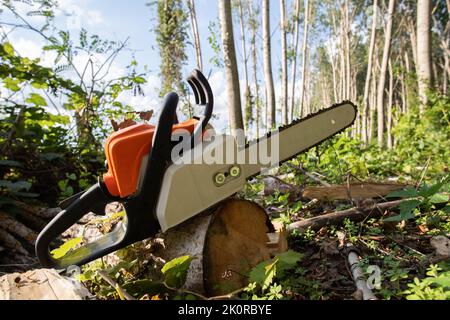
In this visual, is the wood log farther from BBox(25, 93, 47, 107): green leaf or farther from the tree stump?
BBox(25, 93, 47, 107): green leaf

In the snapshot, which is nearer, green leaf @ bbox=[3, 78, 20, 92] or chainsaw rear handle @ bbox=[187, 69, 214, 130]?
chainsaw rear handle @ bbox=[187, 69, 214, 130]

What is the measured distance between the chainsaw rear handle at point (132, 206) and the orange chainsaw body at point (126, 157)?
0.12 ft

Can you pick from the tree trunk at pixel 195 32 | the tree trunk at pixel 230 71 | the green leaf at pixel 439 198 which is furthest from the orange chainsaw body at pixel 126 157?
the tree trunk at pixel 195 32

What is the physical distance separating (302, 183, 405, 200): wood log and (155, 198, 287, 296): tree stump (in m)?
0.71

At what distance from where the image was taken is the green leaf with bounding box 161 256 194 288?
1.37 m

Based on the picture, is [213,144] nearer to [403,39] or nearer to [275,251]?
[275,251]

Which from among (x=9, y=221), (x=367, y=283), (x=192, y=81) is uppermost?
(x=192, y=81)

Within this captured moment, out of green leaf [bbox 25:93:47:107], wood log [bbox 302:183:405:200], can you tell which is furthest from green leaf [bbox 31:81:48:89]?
wood log [bbox 302:183:405:200]

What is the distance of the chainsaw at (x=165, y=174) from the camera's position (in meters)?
1.41

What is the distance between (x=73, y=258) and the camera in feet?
5.36

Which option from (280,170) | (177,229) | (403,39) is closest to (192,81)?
(177,229)

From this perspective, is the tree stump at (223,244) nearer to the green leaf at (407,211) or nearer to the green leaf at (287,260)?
the green leaf at (287,260)
